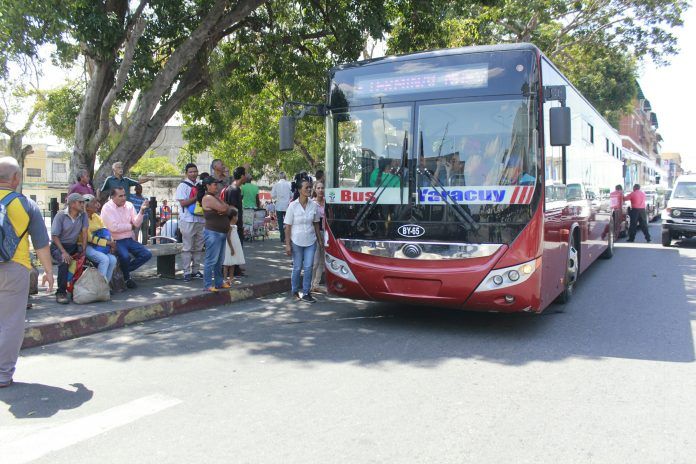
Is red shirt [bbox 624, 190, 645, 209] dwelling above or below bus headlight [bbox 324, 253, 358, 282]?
above

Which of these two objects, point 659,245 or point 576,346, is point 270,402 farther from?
point 659,245

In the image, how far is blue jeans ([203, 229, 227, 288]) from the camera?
805cm

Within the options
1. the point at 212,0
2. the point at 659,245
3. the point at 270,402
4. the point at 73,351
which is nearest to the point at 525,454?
the point at 270,402

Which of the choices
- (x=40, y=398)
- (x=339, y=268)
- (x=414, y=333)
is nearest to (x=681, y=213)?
(x=414, y=333)

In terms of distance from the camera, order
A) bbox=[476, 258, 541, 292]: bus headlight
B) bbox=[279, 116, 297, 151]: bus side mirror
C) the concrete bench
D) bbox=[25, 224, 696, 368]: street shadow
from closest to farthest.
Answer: bbox=[25, 224, 696, 368]: street shadow → bbox=[476, 258, 541, 292]: bus headlight → bbox=[279, 116, 297, 151]: bus side mirror → the concrete bench

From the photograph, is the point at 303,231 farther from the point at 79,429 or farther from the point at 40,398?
the point at 79,429

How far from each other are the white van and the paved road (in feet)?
30.6

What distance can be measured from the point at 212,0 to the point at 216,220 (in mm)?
6493

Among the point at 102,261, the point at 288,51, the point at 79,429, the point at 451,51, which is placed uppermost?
the point at 288,51

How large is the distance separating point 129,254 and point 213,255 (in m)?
1.42

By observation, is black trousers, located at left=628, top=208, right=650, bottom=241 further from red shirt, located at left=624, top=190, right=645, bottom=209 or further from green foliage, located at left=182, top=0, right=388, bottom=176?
green foliage, located at left=182, top=0, right=388, bottom=176

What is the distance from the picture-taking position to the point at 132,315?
7.05 m

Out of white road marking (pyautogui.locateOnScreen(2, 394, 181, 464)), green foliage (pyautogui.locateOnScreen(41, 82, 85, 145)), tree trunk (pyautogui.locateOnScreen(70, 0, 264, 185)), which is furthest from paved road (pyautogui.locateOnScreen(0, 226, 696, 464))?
green foliage (pyautogui.locateOnScreen(41, 82, 85, 145))

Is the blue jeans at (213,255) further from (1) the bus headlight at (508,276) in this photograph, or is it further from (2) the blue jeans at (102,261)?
(1) the bus headlight at (508,276)
